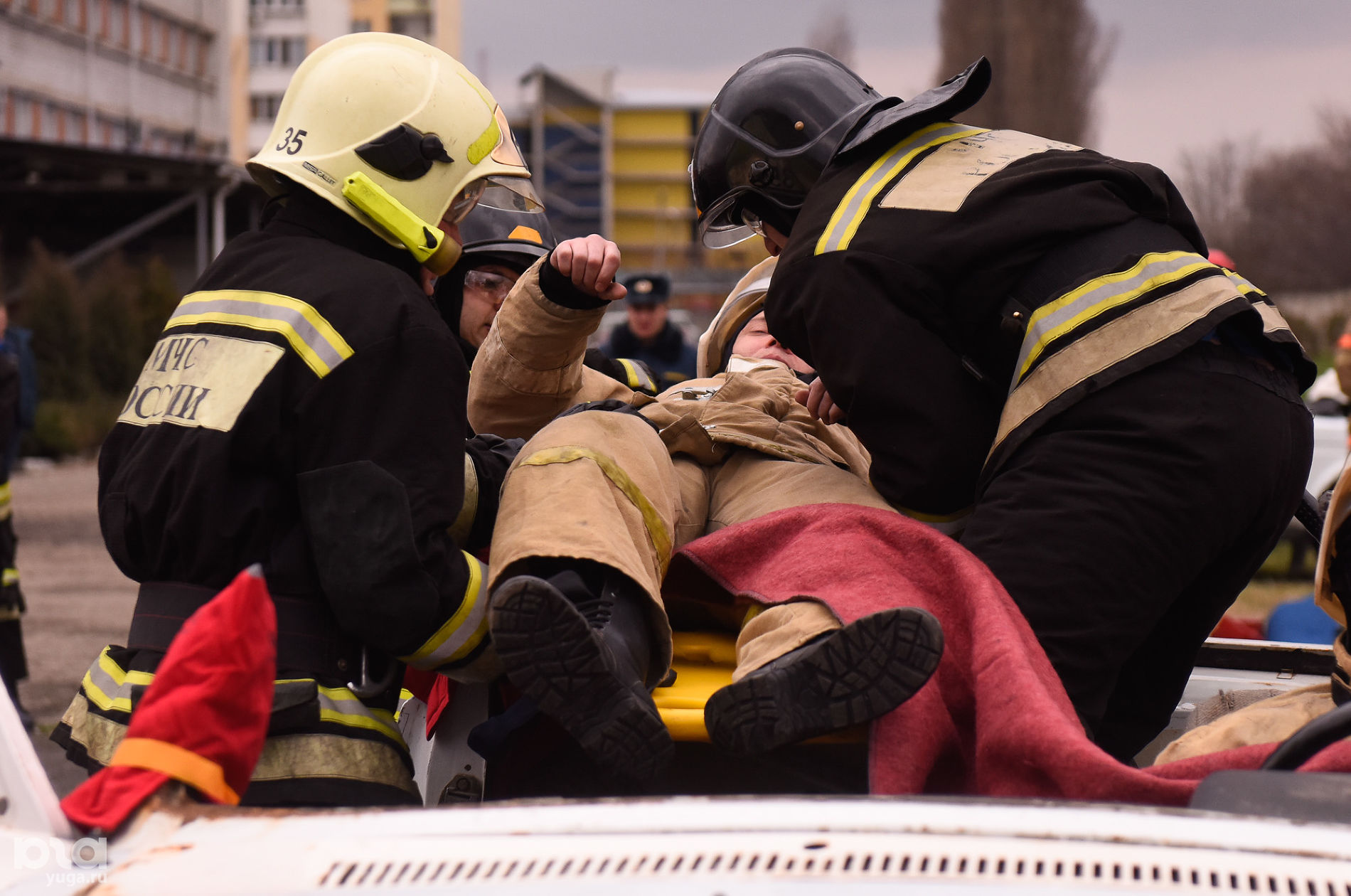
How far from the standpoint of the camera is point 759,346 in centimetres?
381

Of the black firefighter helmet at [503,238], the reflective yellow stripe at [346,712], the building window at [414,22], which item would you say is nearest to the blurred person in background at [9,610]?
the black firefighter helmet at [503,238]

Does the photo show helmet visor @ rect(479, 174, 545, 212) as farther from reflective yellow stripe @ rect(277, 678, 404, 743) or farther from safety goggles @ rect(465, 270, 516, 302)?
reflective yellow stripe @ rect(277, 678, 404, 743)

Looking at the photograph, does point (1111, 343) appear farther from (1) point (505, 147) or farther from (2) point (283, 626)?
(2) point (283, 626)

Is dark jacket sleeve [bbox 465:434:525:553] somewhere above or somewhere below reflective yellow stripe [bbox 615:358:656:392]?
above

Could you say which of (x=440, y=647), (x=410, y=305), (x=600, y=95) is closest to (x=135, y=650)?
(x=440, y=647)

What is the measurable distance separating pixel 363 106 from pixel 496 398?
1123 millimetres

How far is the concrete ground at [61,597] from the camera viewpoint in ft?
22.0

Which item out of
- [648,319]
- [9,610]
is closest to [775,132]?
[9,610]

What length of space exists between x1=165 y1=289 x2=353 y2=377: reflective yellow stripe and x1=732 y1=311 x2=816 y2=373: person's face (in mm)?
1729

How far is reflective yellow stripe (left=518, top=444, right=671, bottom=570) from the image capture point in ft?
8.04

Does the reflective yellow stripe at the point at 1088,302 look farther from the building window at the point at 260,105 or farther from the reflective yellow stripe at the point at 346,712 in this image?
the building window at the point at 260,105

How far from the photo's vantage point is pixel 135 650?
7.16ft

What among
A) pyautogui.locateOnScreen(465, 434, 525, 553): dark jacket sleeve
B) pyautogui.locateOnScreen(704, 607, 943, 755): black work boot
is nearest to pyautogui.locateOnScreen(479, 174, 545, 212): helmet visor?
pyautogui.locateOnScreen(465, 434, 525, 553): dark jacket sleeve
